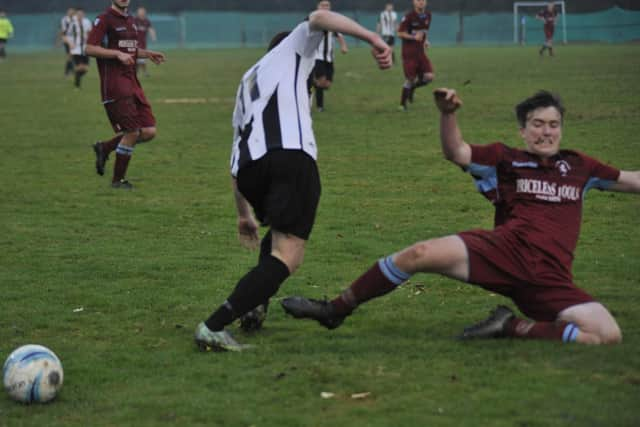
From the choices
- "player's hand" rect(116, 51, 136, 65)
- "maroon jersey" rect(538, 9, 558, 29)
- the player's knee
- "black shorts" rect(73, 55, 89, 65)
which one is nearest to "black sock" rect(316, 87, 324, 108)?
the player's knee

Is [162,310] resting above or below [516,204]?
below

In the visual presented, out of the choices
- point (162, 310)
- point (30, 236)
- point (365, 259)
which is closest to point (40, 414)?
point (162, 310)

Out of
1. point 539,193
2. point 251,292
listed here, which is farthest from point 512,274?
point 251,292

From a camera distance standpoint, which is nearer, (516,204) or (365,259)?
(516,204)

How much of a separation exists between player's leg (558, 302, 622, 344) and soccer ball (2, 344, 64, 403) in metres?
2.55

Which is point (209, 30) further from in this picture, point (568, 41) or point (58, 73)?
point (58, 73)

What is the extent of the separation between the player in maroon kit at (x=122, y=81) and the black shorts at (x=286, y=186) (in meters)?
6.26

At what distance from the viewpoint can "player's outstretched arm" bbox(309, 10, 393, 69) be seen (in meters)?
4.97

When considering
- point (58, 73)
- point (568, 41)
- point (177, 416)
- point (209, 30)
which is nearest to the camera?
point (177, 416)

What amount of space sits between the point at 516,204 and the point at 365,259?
8.25 ft

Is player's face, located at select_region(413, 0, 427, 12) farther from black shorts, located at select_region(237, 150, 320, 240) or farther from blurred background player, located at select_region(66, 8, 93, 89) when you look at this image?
black shorts, located at select_region(237, 150, 320, 240)

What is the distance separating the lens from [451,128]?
17.2 feet

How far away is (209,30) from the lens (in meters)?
64.0

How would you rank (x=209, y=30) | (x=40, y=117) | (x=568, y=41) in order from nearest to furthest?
(x=40, y=117)
(x=568, y=41)
(x=209, y=30)
